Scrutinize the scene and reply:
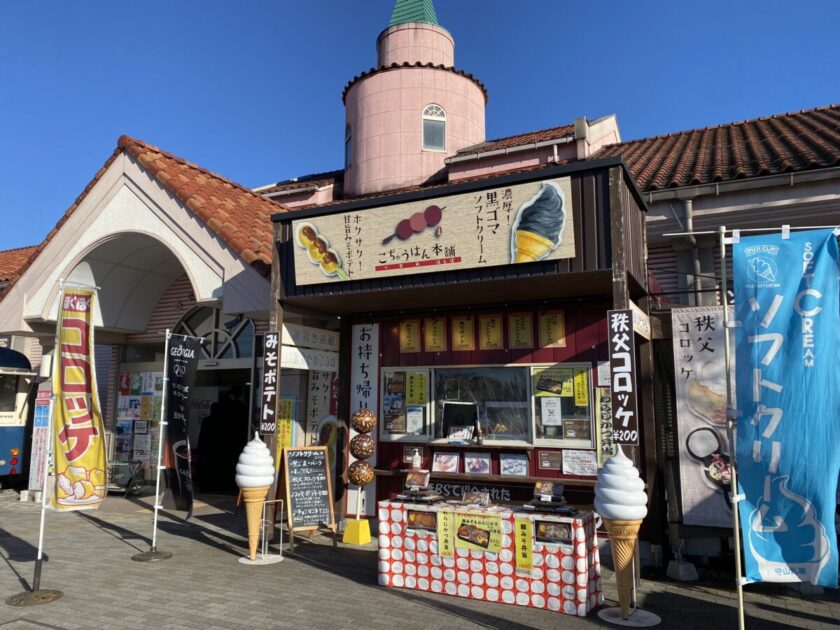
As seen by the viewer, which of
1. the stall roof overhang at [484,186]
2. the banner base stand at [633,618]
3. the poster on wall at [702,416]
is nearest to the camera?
the banner base stand at [633,618]

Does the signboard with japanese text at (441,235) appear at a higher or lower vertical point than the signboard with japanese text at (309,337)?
higher

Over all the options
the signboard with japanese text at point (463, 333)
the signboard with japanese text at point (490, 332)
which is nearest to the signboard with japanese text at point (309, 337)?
the signboard with japanese text at point (463, 333)

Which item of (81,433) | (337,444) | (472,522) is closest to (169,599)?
(81,433)

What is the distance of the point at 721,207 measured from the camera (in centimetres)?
895

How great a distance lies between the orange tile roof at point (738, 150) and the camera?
9.02 meters

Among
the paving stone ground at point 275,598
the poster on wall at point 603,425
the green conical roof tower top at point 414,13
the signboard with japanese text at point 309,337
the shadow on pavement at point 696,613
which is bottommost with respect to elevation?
the paving stone ground at point 275,598

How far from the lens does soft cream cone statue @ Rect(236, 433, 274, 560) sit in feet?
26.0

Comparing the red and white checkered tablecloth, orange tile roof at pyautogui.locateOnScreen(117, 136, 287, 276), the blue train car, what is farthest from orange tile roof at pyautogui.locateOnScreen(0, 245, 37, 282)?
the red and white checkered tablecloth

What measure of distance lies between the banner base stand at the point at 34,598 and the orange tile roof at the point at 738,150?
366 inches

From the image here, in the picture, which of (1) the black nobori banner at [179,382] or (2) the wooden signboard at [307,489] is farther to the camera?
(1) the black nobori banner at [179,382]

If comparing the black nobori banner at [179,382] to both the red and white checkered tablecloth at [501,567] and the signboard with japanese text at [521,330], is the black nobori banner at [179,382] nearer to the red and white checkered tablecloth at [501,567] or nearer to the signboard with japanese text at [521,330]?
the red and white checkered tablecloth at [501,567]

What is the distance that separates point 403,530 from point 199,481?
8.33 m

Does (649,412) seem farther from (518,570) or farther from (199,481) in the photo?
(199,481)

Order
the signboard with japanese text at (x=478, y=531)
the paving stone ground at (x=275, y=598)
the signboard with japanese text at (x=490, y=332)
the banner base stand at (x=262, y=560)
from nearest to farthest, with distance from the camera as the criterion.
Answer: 1. the paving stone ground at (x=275, y=598)
2. the signboard with japanese text at (x=478, y=531)
3. the banner base stand at (x=262, y=560)
4. the signboard with japanese text at (x=490, y=332)
